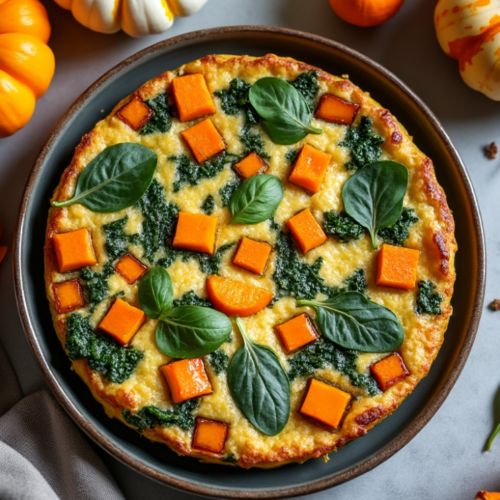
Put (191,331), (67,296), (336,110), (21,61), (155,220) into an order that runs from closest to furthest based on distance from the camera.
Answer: (191,331) → (67,296) → (155,220) → (336,110) → (21,61)

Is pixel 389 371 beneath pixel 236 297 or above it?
beneath

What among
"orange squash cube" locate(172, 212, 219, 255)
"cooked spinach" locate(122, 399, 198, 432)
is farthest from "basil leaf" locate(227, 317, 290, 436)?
"orange squash cube" locate(172, 212, 219, 255)

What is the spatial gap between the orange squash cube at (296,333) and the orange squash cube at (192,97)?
1.51 metres

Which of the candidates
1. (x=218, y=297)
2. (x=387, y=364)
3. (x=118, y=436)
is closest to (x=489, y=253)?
(x=387, y=364)

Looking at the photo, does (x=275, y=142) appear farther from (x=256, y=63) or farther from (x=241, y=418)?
(x=241, y=418)

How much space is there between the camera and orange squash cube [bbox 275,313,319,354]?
148 inches

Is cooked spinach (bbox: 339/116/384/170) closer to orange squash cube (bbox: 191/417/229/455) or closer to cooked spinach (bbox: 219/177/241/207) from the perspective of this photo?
cooked spinach (bbox: 219/177/241/207)

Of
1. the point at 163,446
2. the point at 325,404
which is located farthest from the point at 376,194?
the point at 163,446

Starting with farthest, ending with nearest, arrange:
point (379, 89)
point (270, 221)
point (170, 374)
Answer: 1. point (379, 89)
2. point (270, 221)
3. point (170, 374)

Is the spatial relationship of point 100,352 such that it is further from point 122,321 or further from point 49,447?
point 49,447

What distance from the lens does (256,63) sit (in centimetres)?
403

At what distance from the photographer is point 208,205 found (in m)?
3.91

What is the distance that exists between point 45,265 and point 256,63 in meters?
1.97

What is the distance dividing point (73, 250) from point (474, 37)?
10.5 ft
